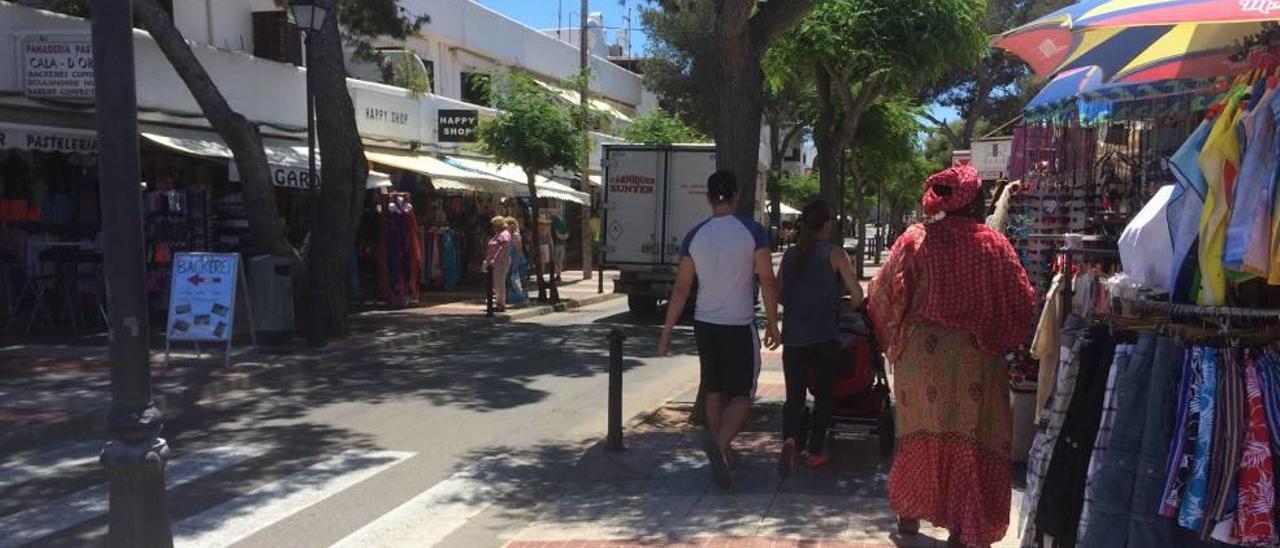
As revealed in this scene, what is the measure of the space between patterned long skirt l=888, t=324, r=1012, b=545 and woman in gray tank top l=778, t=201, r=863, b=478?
1.65m

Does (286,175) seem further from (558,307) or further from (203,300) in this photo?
(558,307)

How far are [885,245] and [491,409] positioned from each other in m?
54.0

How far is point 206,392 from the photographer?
10008mm

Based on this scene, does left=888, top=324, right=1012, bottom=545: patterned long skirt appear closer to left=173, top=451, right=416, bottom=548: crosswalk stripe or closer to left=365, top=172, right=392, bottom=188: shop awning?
left=173, top=451, right=416, bottom=548: crosswalk stripe

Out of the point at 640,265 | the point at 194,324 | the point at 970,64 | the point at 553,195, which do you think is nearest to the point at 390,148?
the point at 553,195

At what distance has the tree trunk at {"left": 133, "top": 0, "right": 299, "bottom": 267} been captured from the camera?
12.0 meters

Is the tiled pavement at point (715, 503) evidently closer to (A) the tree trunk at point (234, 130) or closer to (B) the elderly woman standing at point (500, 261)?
(A) the tree trunk at point (234, 130)

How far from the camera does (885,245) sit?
61.2 metres

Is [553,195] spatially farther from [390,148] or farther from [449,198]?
[390,148]

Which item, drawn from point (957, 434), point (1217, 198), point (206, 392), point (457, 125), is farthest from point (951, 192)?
point (457, 125)

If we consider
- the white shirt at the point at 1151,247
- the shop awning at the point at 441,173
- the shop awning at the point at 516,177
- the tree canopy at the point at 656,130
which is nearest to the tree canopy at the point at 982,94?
the tree canopy at the point at 656,130

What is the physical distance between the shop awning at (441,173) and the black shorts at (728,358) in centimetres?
1401

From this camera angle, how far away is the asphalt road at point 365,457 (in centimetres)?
600

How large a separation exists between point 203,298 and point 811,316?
735 cm
